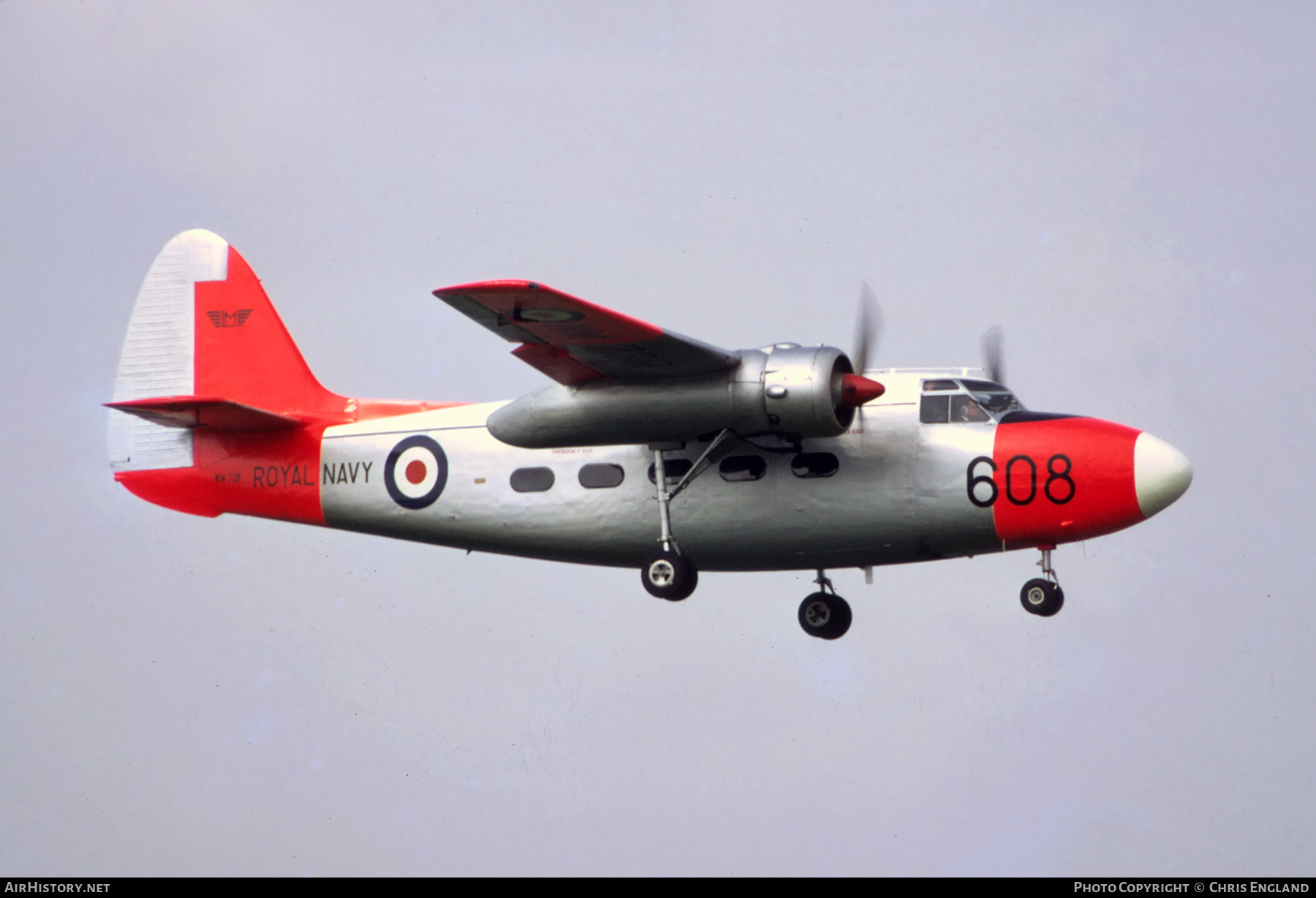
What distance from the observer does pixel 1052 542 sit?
703 inches

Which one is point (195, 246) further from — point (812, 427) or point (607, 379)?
point (812, 427)

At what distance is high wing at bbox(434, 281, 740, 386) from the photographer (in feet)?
52.6

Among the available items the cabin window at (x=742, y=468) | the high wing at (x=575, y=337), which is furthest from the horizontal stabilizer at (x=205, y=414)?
the cabin window at (x=742, y=468)

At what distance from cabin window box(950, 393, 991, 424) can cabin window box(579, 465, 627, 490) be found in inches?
150

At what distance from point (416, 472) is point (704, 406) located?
14.2 ft

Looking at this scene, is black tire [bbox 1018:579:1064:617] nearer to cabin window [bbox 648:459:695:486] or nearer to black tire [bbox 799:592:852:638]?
black tire [bbox 799:592:852:638]

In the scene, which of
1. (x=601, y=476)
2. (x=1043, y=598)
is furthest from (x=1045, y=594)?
(x=601, y=476)

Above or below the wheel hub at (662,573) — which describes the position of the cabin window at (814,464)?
above

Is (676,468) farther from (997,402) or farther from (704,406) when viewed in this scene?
(997,402)

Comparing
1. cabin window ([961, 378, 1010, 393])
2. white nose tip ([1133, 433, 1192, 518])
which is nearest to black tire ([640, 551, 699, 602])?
cabin window ([961, 378, 1010, 393])

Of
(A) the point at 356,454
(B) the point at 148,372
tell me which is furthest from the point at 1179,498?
(B) the point at 148,372

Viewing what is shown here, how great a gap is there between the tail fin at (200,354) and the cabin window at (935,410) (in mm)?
7400

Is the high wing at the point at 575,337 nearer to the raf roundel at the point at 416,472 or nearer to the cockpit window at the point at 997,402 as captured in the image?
the raf roundel at the point at 416,472

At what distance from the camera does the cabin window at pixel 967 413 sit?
17.9 meters
